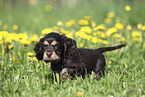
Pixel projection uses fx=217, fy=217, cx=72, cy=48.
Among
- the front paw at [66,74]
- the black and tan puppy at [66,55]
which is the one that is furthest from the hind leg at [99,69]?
the front paw at [66,74]

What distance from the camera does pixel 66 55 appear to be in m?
3.07

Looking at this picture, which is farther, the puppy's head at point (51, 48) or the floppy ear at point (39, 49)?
the floppy ear at point (39, 49)

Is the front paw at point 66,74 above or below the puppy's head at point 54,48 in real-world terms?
below

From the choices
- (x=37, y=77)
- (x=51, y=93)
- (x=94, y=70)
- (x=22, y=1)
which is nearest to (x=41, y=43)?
(x=37, y=77)

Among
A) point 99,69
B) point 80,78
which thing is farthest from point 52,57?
point 99,69

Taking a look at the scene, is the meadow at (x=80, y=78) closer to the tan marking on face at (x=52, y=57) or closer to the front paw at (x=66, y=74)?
the front paw at (x=66, y=74)

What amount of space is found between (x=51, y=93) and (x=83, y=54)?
953 mm

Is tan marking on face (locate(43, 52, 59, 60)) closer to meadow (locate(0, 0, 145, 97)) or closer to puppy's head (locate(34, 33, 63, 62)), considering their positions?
puppy's head (locate(34, 33, 63, 62))

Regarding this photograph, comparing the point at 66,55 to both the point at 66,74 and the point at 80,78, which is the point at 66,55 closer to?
the point at 66,74

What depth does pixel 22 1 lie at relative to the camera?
12.4 metres

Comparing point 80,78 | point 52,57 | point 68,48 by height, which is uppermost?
point 68,48

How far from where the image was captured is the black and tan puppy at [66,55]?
283cm

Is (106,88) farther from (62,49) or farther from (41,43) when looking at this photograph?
(41,43)

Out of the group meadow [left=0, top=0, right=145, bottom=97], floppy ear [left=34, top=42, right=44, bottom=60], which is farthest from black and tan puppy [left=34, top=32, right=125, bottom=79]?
meadow [left=0, top=0, right=145, bottom=97]
